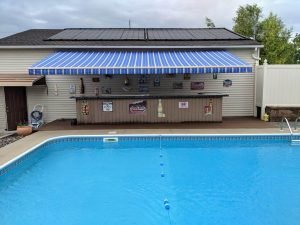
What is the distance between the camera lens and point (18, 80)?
48.6ft

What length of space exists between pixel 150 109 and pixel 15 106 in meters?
7.64

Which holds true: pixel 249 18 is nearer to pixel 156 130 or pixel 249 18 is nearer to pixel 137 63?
pixel 137 63

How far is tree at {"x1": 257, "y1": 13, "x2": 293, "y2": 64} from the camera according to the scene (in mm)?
33281

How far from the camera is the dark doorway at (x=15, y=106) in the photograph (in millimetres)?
15445

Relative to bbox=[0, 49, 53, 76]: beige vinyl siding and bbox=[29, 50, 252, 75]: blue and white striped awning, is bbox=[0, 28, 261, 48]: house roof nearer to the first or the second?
bbox=[0, 49, 53, 76]: beige vinyl siding

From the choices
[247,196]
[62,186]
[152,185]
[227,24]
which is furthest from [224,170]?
[227,24]

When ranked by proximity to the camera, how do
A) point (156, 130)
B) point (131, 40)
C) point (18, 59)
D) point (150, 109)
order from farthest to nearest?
point (131, 40), point (18, 59), point (150, 109), point (156, 130)

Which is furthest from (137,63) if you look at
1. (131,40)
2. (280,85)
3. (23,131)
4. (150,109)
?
(280,85)

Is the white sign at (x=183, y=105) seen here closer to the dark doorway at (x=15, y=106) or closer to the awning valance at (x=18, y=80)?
the awning valance at (x=18, y=80)

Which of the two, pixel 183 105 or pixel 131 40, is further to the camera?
pixel 131 40

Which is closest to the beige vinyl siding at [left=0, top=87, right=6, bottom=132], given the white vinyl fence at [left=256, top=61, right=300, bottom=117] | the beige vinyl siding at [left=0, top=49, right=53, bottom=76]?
the beige vinyl siding at [left=0, top=49, right=53, bottom=76]

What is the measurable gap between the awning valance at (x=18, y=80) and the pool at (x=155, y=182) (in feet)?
14.5

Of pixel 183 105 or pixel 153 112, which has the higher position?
pixel 183 105

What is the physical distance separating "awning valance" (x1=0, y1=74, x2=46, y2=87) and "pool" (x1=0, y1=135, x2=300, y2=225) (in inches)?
174
